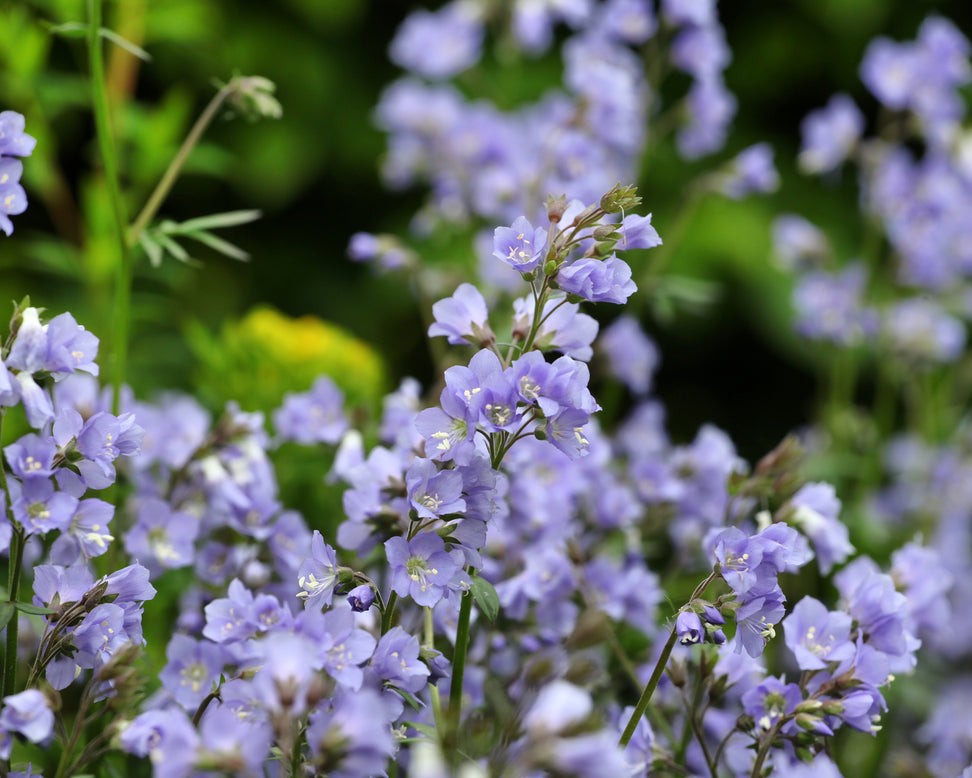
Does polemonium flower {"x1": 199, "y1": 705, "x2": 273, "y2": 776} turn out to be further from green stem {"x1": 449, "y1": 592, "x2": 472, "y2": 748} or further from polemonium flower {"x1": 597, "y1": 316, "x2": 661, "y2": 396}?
polemonium flower {"x1": 597, "y1": 316, "x2": 661, "y2": 396}

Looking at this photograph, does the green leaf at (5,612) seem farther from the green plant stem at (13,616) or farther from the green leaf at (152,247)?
the green leaf at (152,247)

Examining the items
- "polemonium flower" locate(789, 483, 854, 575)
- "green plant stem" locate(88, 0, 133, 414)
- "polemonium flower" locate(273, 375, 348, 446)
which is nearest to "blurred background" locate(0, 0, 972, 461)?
"polemonium flower" locate(273, 375, 348, 446)

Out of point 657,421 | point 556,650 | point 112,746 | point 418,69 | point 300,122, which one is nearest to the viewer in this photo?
point 112,746

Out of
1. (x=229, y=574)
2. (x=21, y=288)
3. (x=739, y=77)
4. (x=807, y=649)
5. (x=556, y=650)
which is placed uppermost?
(x=739, y=77)

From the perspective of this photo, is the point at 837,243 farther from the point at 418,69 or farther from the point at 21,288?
the point at 21,288

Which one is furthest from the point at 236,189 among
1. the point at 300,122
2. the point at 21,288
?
the point at 21,288

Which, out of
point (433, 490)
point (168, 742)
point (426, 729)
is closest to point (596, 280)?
point (433, 490)

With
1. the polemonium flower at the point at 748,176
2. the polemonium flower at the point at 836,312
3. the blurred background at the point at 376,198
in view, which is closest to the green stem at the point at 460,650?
the polemonium flower at the point at 748,176

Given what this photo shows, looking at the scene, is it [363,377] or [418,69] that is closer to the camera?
[363,377]

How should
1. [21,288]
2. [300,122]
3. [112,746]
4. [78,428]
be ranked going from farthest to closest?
[300,122]
[21,288]
[78,428]
[112,746]
